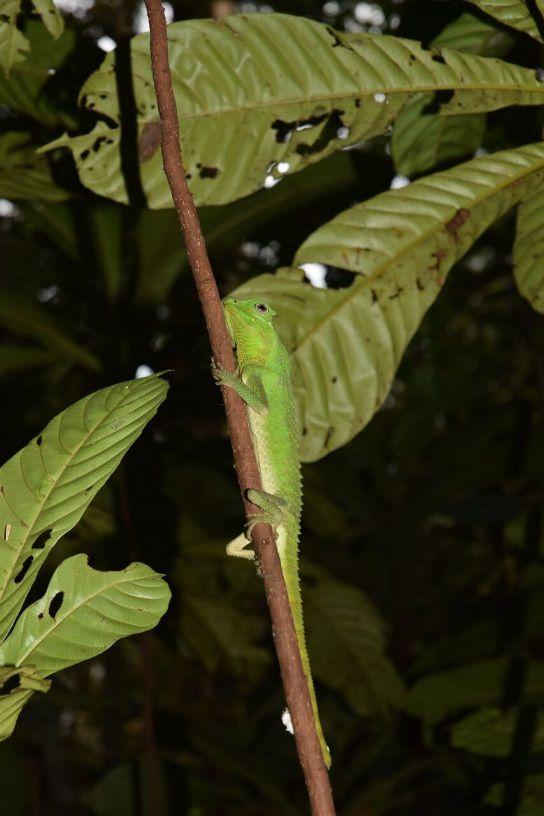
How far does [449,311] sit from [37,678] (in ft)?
11.2

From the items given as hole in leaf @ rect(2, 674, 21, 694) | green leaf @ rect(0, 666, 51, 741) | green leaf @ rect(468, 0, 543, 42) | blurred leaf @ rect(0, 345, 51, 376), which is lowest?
blurred leaf @ rect(0, 345, 51, 376)

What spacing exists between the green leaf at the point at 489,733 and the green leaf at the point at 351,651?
1.03 meters

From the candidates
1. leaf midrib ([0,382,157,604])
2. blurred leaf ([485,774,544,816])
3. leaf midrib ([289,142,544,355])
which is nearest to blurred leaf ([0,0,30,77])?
leaf midrib ([289,142,544,355])

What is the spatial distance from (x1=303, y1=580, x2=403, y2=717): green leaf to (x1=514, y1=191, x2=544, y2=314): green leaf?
2286mm

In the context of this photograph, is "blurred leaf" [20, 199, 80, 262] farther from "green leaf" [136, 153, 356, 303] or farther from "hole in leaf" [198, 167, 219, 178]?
"hole in leaf" [198, 167, 219, 178]

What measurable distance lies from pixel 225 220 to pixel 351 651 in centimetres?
208

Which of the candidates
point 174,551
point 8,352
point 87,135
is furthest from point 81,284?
point 87,135

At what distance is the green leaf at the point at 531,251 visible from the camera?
184 centimetres

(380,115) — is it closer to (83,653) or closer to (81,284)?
(83,653)

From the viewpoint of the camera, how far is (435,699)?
10.3ft

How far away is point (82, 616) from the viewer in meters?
1.16

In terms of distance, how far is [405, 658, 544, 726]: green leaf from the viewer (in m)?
3.09

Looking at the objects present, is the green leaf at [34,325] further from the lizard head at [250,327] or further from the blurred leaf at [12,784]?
the blurred leaf at [12,784]

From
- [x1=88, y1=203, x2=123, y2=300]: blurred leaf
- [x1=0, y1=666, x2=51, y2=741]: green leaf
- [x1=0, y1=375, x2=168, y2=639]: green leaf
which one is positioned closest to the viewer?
[x1=0, y1=666, x2=51, y2=741]: green leaf
